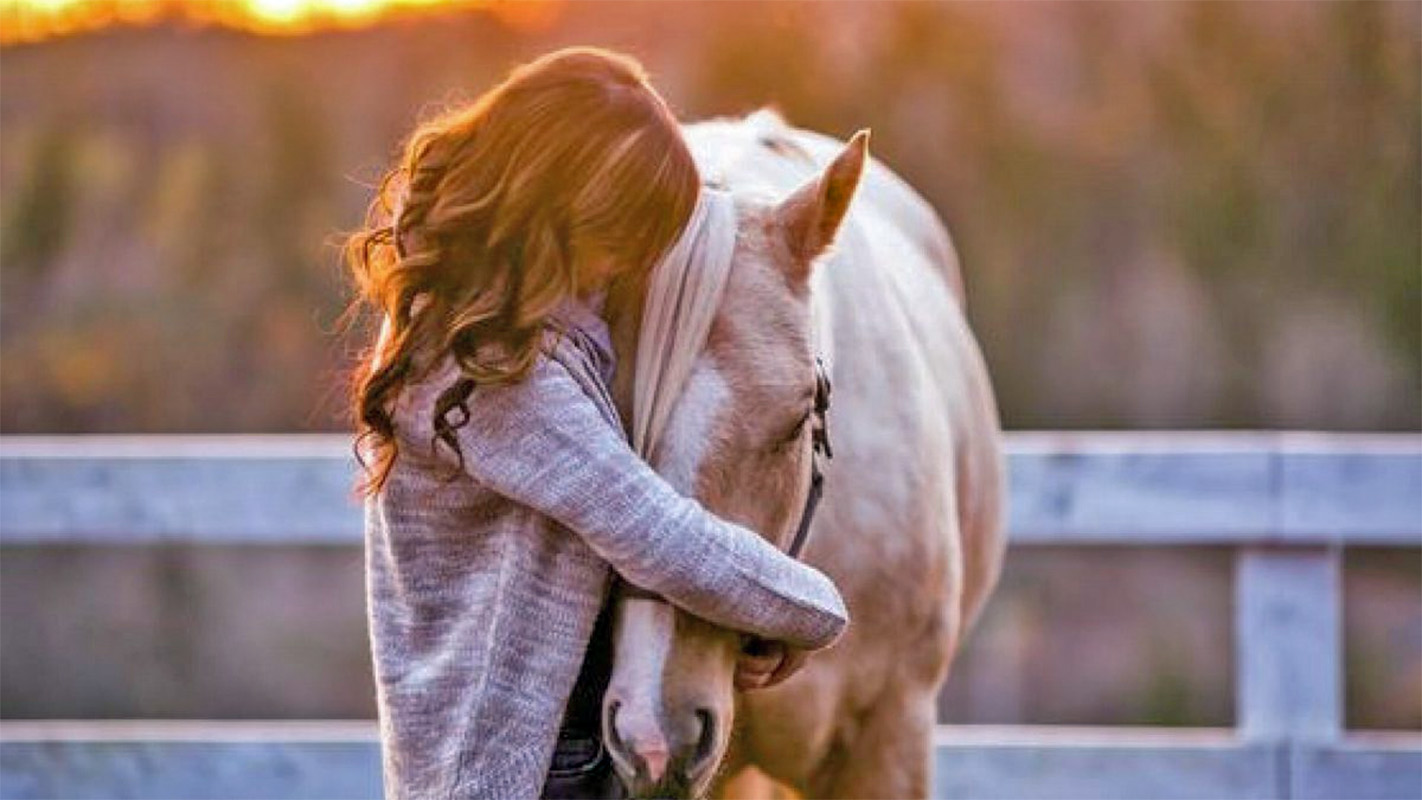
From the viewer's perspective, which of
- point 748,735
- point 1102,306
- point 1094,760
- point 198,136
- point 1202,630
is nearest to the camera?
point 748,735

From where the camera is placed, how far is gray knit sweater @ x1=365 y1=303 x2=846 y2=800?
251cm

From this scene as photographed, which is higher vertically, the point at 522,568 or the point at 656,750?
the point at 522,568

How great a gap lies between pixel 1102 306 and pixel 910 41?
1224 millimetres

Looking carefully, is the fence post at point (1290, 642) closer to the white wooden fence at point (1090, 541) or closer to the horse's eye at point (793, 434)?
the white wooden fence at point (1090, 541)

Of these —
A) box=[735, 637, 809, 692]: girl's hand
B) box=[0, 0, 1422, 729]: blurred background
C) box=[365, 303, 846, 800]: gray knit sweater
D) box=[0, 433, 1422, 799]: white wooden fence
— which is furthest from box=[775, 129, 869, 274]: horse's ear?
box=[0, 0, 1422, 729]: blurred background

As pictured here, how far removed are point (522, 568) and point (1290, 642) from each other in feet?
8.08

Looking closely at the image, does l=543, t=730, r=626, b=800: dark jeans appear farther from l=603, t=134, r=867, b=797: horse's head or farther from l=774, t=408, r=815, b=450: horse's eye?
l=774, t=408, r=815, b=450: horse's eye

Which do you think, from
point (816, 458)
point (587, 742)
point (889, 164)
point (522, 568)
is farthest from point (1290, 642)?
point (889, 164)

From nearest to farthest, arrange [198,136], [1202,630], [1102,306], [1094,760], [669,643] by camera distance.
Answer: [669,643], [1094,760], [1202,630], [1102,306], [198,136]

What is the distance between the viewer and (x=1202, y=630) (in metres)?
8.05

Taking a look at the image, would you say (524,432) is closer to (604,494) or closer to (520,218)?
(604,494)

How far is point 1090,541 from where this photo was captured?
189 inches

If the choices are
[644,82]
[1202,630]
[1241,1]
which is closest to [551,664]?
[644,82]

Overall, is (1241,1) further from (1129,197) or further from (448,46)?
(448,46)
